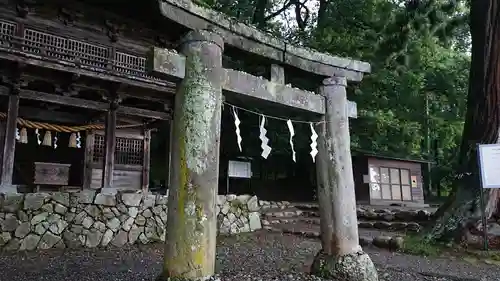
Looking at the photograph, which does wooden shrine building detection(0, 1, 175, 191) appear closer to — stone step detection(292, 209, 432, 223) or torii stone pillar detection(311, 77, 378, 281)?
torii stone pillar detection(311, 77, 378, 281)

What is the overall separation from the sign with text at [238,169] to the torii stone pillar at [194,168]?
39.3 ft

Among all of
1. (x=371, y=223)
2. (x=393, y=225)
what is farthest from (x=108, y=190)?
(x=393, y=225)

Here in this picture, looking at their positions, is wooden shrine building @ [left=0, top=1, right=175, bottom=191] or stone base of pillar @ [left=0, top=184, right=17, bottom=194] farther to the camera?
wooden shrine building @ [left=0, top=1, right=175, bottom=191]

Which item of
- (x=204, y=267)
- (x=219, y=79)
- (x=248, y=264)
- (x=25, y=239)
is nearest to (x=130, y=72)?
(x=25, y=239)

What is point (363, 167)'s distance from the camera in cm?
1772

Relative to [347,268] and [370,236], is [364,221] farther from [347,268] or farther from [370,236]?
[347,268]

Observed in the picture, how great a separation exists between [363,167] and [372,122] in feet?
8.96

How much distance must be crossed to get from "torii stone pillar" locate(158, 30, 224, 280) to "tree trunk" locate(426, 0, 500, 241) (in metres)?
6.36

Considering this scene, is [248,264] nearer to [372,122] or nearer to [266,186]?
[372,122]

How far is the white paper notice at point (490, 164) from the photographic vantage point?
24.8ft

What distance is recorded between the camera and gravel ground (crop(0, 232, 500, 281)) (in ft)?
19.2

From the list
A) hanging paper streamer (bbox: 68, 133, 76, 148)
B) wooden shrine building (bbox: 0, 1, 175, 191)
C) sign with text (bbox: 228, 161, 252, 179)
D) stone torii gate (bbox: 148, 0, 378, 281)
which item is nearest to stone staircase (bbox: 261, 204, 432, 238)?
sign with text (bbox: 228, 161, 252, 179)

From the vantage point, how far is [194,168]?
396cm

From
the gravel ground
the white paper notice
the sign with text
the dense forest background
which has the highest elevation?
the dense forest background
